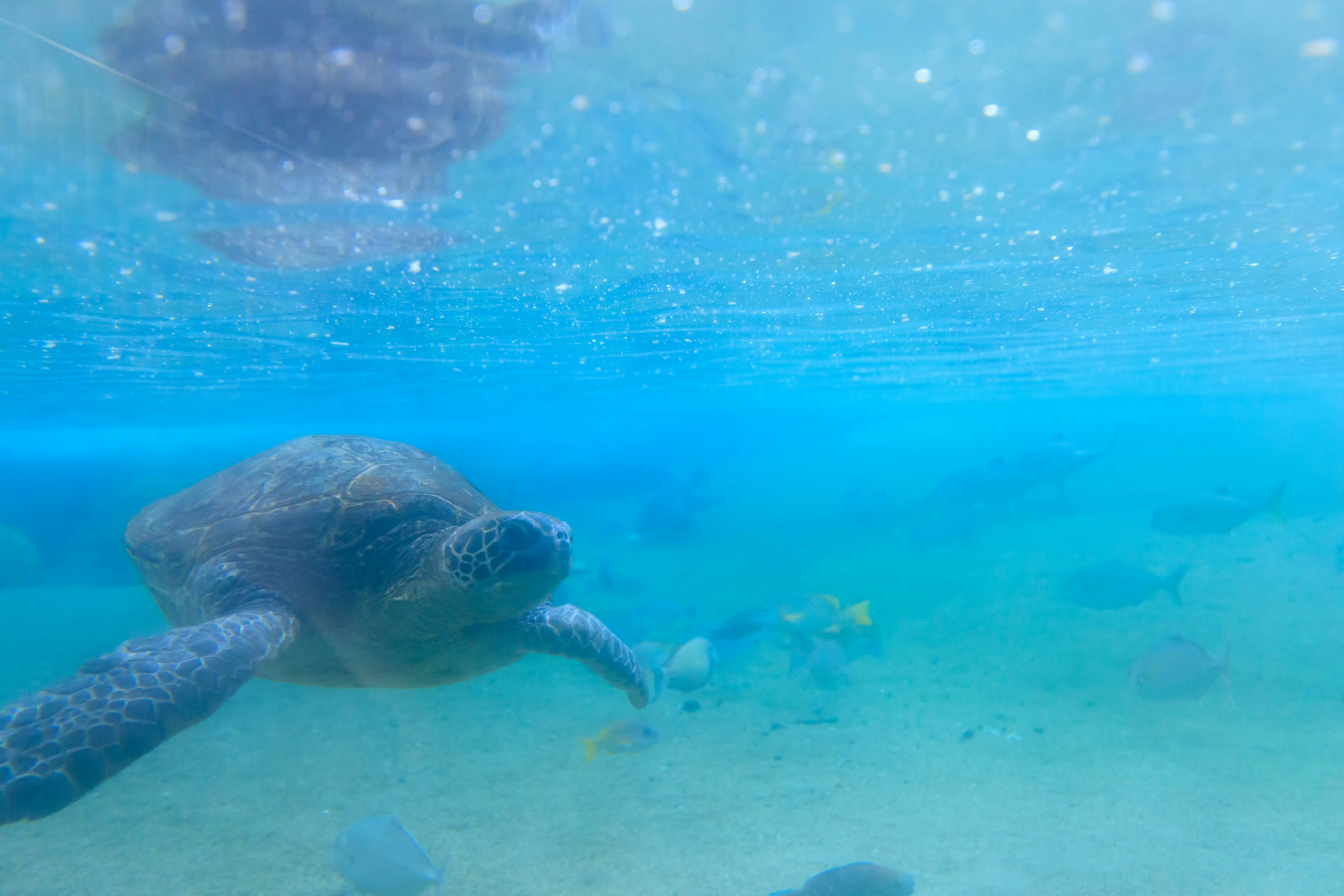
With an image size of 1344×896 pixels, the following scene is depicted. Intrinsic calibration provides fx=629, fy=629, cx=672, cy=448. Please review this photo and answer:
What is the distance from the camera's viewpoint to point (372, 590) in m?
5.29

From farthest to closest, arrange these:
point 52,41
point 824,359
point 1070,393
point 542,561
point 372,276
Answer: point 1070,393 < point 824,359 < point 372,276 < point 52,41 < point 542,561

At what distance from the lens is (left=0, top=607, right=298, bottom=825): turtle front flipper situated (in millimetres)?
3074

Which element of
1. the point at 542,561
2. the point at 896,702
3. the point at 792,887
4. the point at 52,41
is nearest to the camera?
the point at 542,561

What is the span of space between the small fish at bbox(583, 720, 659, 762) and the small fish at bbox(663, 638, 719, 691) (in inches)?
31.7

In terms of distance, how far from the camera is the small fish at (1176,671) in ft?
22.3

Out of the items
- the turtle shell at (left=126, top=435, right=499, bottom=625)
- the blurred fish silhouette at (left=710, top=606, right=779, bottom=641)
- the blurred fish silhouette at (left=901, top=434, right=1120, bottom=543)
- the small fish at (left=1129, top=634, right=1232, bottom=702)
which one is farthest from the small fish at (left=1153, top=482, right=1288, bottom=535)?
the turtle shell at (left=126, top=435, right=499, bottom=625)

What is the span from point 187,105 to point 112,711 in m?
5.48

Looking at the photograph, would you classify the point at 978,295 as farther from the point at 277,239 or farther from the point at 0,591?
the point at 0,591

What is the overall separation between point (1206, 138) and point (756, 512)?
2321 centimetres

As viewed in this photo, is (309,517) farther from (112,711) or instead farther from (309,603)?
(112,711)

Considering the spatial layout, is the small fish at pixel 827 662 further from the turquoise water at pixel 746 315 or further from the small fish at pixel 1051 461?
the small fish at pixel 1051 461

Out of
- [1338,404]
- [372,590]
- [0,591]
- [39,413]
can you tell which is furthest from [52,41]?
[1338,404]

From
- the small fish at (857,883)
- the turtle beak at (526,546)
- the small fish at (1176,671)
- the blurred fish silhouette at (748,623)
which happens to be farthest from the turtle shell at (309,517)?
the small fish at (1176,671)

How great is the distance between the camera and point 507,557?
430 centimetres
